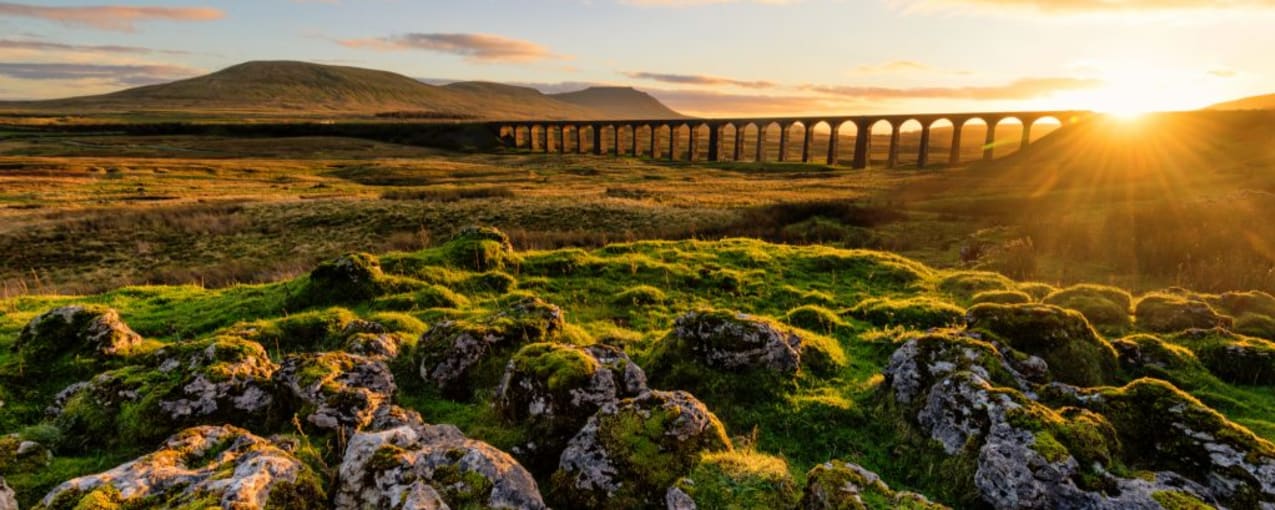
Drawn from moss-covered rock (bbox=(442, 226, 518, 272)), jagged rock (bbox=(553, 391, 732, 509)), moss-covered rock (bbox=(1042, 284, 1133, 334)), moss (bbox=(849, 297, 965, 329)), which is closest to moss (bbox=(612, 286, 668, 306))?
moss-covered rock (bbox=(442, 226, 518, 272))

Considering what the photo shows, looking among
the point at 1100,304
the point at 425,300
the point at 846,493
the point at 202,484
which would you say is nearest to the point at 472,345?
the point at 202,484

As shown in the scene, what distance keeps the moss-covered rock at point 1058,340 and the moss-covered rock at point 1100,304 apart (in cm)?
306

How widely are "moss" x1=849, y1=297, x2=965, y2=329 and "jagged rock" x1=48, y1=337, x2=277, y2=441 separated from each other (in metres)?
13.7

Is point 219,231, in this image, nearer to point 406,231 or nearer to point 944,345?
point 406,231

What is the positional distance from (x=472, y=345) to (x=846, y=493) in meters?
7.11

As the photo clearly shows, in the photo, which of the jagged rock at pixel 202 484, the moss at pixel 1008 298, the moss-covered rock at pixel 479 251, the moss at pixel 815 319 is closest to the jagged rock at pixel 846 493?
the jagged rock at pixel 202 484

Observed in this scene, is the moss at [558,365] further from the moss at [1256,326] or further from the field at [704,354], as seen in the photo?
the moss at [1256,326]

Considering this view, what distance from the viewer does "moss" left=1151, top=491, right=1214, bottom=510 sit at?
607 cm

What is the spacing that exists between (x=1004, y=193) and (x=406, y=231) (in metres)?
50.9

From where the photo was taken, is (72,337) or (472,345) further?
(72,337)

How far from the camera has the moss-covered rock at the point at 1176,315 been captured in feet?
45.2

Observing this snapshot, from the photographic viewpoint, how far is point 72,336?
11.3m

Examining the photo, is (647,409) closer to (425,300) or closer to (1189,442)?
(1189,442)

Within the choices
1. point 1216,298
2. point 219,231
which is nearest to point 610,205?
point 219,231
